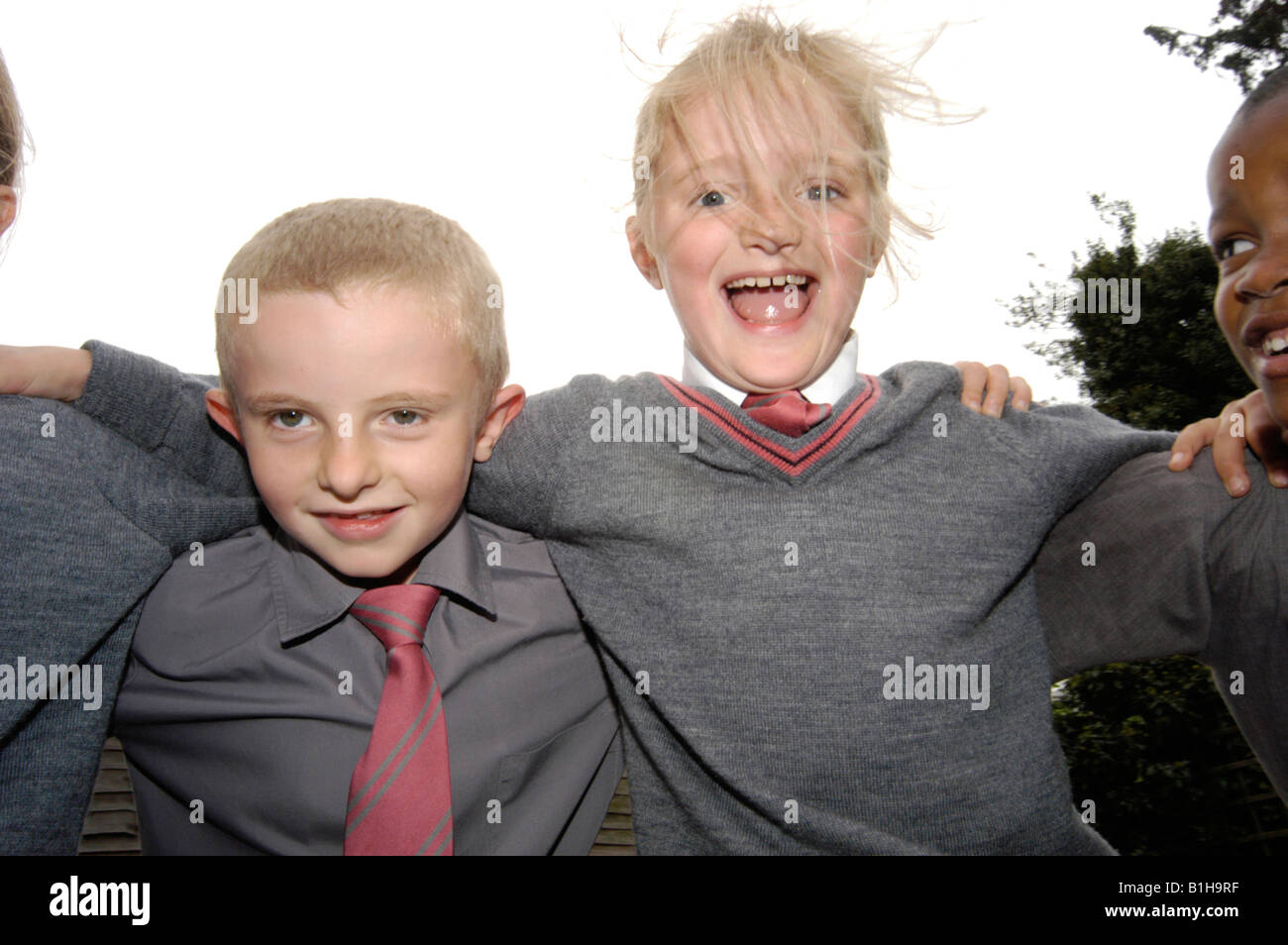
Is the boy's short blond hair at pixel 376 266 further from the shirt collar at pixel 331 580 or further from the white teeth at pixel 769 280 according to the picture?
the white teeth at pixel 769 280

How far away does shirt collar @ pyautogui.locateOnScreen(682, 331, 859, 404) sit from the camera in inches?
86.2

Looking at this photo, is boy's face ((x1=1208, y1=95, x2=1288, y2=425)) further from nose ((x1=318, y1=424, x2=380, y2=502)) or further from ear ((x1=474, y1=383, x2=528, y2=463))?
nose ((x1=318, y1=424, x2=380, y2=502))

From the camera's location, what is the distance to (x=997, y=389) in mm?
2158

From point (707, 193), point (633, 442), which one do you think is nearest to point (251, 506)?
point (633, 442)

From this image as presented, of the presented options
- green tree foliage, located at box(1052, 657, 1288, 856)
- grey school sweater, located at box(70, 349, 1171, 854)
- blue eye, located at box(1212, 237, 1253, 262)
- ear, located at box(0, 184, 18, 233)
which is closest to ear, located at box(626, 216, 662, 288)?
grey school sweater, located at box(70, 349, 1171, 854)

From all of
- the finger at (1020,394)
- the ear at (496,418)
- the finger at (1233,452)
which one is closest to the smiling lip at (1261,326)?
the finger at (1233,452)

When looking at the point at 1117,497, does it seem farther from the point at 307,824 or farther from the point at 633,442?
the point at 307,824

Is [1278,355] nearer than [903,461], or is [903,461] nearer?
[1278,355]

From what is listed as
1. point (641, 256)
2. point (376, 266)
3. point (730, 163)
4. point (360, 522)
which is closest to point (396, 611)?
point (360, 522)

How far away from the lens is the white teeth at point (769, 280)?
2080 millimetres

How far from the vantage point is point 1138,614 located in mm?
2021

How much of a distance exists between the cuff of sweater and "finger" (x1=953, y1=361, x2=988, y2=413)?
1.70 m
